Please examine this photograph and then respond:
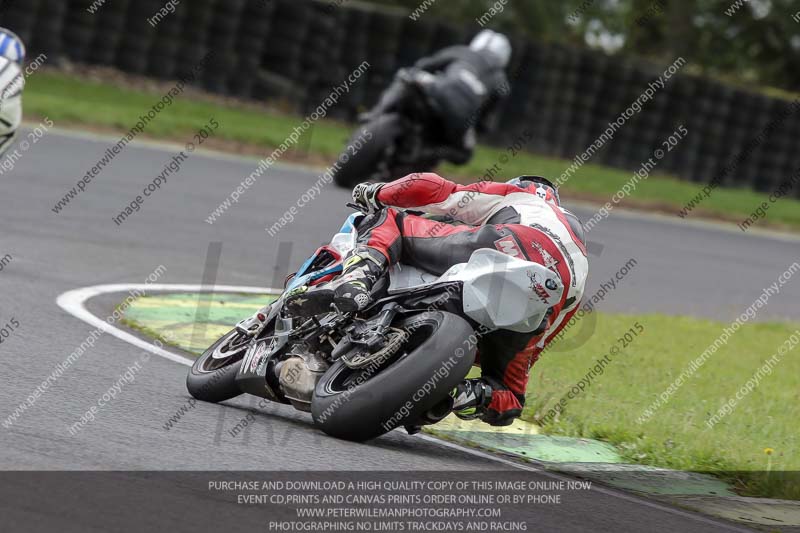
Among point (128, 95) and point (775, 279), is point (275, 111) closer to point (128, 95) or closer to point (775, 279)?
point (128, 95)

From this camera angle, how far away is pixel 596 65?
23969mm

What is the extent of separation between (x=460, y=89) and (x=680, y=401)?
8.42 meters

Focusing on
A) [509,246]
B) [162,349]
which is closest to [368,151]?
[162,349]

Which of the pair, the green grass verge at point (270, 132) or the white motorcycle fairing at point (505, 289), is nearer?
the white motorcycle fairing at point (505, 289)

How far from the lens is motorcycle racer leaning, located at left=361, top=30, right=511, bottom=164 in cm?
1598

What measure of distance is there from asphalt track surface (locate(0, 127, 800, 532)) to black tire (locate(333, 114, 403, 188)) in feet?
1.25

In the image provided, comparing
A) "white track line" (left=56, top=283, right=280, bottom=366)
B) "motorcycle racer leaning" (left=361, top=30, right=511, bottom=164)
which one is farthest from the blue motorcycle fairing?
"motorcycle racer leaning" (left=361, top=30, right=511, bottom=164)

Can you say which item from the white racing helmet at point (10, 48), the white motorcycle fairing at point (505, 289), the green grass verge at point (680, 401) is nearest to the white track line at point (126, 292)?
the white racing helmet at point (10, 48)

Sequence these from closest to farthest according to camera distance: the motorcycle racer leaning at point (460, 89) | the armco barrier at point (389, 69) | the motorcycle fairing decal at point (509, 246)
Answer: the motorcycle fairing decal at point (509, 246)
the motorcycle racer leaning at point (460, 89)
the armco barrier at point (389, 69)

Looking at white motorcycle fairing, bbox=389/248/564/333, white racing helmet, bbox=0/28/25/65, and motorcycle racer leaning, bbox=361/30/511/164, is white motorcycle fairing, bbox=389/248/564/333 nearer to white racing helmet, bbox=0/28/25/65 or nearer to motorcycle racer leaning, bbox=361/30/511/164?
white racing helmet, bbox=0/28/25/65

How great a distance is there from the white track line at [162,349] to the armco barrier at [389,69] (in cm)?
1121

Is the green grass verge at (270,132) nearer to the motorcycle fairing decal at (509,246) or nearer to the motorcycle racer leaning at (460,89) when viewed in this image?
the motorcycle racer leaning at (460,89)

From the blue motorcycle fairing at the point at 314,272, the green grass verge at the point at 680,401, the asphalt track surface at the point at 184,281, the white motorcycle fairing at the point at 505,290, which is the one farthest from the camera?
the green grass verge at the point at 680,401

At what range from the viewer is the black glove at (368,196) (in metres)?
6.34
